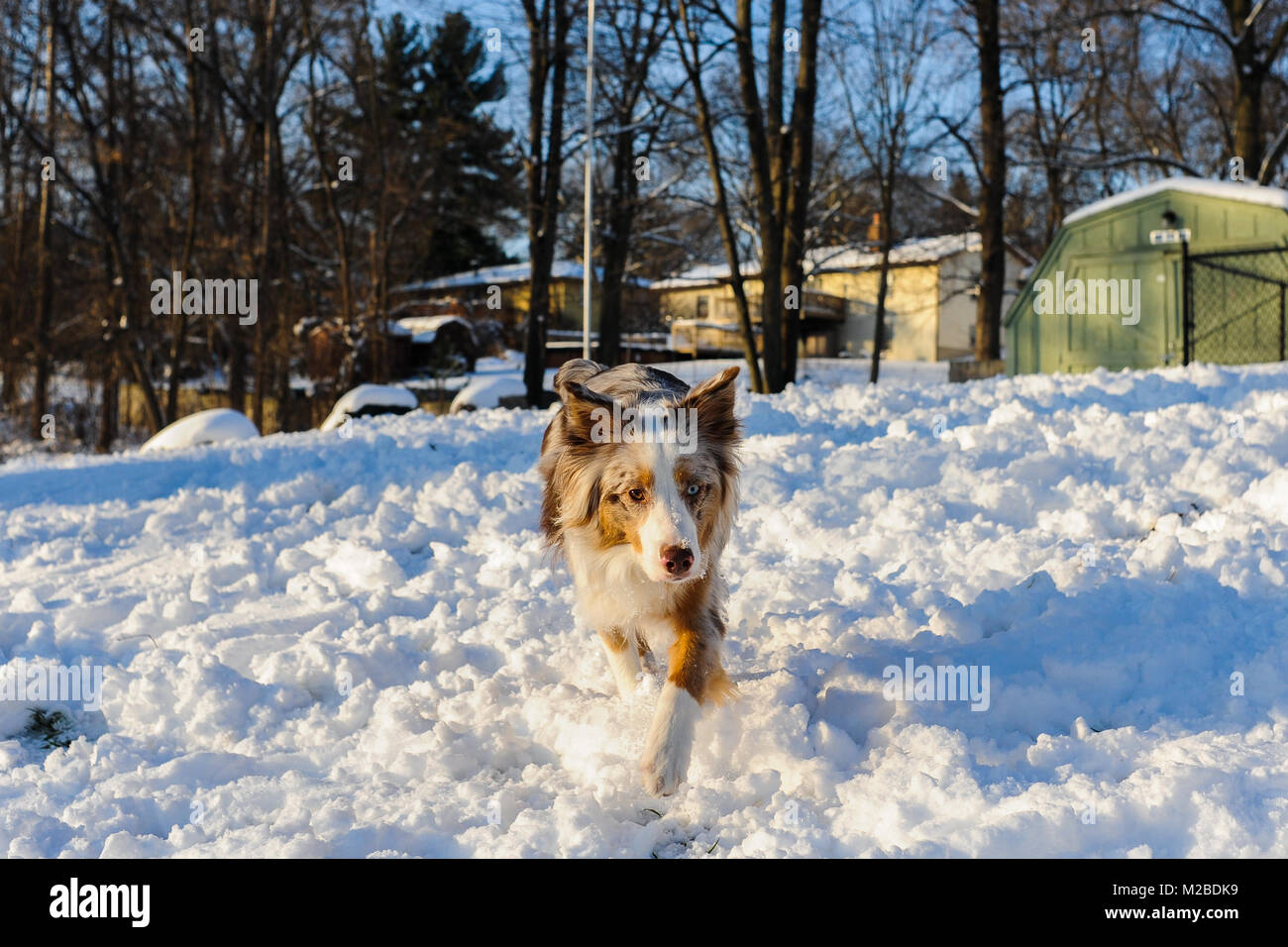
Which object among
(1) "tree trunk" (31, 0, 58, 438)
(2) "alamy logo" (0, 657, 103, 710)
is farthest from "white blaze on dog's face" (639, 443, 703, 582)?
(1) "tree trunk" (31, 0, 58, 438)

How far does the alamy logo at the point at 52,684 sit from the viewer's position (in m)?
4.88

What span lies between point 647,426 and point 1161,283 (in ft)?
58.0

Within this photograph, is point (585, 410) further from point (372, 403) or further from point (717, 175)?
point (717, 175)

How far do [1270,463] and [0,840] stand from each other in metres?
7.52

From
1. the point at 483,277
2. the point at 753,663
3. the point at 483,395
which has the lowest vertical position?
the point at 753,663

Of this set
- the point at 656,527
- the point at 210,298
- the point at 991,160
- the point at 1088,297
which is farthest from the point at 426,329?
the point at 656,527

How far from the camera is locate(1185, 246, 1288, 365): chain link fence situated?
16.8 m

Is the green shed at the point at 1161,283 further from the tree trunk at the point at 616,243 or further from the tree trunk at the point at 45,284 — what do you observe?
the tree trunk at the point at 45,284

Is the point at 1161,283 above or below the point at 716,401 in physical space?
above

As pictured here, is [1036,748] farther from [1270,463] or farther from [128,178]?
[128,178]

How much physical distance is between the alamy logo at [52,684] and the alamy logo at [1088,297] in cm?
1896

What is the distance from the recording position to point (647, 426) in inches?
166
